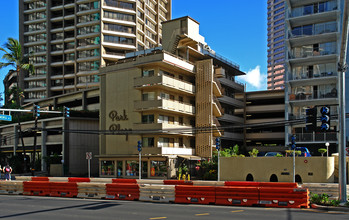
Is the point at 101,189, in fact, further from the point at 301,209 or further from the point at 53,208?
the point at 301,209

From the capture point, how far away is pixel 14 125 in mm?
64312

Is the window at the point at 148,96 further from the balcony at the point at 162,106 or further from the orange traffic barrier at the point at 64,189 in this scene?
the orange traffic barrier at the point at 64,189

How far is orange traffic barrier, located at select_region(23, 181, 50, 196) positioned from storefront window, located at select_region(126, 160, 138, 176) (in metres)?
20.5

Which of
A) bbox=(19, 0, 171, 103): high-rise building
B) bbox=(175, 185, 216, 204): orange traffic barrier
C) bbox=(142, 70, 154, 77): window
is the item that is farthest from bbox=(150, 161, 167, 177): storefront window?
bbox=(19, 0, 171, 103): high-rise building

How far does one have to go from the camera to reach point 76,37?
80562mm

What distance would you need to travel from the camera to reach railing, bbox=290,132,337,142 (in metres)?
48.3

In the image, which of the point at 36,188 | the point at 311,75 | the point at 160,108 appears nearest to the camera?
the point at 36,188

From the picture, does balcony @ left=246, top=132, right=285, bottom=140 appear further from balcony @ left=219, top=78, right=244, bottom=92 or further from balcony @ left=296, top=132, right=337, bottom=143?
balcony @ left=296, top=132, right=337, bottom=143

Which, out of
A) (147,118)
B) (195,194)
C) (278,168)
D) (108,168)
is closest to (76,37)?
(108,168)

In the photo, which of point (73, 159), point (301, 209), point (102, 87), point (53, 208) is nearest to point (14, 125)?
point (73, 159)

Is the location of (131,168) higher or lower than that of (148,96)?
lower

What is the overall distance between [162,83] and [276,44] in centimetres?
11375

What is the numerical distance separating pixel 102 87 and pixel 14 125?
22.7 meters

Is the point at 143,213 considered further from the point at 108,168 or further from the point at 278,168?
the point at 108,168
